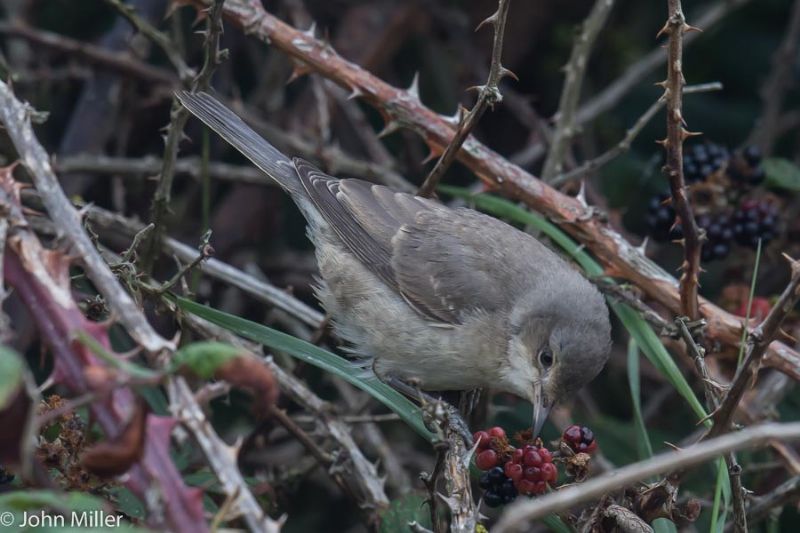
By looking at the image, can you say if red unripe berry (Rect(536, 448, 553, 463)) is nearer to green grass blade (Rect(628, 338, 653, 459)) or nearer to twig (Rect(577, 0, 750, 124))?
green grass blade (Rect(628, 338, 653, 459))

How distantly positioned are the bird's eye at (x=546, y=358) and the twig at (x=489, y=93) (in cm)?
77

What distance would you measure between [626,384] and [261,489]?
8.49 feet

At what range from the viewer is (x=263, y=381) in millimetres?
1696

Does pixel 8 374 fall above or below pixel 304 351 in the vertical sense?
above

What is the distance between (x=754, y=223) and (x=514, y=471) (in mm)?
1770

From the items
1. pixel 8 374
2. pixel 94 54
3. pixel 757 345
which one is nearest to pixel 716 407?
pixel 757 345

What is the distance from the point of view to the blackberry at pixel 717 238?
3.81 m

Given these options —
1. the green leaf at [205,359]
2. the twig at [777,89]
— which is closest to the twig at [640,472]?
the green leaf at [205,359]

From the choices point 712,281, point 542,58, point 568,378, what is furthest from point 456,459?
point 542,58

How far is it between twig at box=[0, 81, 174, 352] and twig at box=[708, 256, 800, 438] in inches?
56.1

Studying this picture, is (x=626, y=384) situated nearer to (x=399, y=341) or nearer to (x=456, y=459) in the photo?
(x=399, y=341)

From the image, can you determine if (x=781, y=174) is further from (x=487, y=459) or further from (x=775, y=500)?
(x=487, y=459)

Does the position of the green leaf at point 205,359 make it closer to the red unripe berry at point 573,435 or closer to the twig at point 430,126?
the red unripe berry at point 573,435

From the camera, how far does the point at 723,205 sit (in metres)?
3.93
